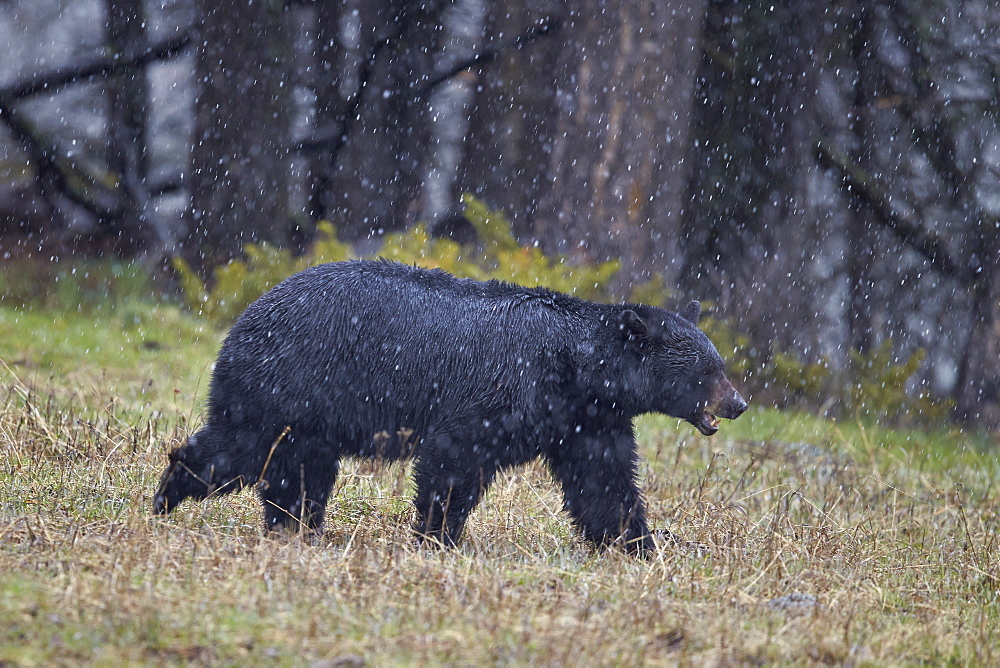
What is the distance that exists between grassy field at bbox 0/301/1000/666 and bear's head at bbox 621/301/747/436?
643 millimetres

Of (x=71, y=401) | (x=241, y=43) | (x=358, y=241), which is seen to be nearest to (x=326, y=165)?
(x=358, y=241)

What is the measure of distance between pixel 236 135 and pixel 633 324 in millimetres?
6764

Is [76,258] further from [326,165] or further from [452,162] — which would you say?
[452,162]

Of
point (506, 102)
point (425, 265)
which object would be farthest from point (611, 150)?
point (506, 102)

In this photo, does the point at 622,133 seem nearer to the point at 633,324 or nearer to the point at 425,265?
the point at 425,265

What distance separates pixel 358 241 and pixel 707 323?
5129 mm

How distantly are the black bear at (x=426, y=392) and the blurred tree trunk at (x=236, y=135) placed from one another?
236 inches

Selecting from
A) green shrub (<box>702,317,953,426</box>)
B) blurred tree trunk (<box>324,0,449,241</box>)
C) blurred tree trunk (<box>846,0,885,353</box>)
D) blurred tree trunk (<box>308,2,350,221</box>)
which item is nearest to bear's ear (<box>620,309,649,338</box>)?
green shrub (<box>702,317,953,426</box>)

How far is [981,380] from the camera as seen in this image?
35.9 feet

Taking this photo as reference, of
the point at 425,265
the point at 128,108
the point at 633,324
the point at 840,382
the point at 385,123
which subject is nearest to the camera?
the point at 633,324

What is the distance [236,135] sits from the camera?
1042 cm

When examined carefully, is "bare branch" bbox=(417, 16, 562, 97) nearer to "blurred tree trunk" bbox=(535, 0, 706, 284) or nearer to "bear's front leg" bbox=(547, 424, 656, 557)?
"blurred tree trunk" bbox=(535, 0, 706, 284)

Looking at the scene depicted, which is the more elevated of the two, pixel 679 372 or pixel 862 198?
pixel 862 198

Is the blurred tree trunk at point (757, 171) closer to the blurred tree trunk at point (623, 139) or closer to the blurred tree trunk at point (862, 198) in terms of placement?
the blurred tree trunk at point (862, 198)
